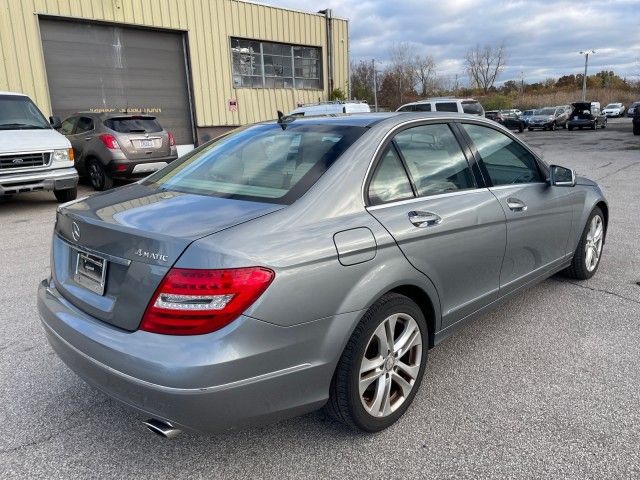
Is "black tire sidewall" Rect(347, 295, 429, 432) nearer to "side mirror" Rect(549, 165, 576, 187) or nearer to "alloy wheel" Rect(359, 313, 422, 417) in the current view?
"alloy wheel" Rect(359, 313, 422, 417)

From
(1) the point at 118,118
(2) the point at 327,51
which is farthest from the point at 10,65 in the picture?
(2) the point at 327,51

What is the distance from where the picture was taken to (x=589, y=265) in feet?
15.5

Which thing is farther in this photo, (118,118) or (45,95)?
(45,95)

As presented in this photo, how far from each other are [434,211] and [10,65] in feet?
47.5

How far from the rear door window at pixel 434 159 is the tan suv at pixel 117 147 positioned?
28.8ft

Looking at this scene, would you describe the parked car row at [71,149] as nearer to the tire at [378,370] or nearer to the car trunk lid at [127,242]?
the car trunk lid at [127,242]

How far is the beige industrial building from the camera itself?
46.2 ft

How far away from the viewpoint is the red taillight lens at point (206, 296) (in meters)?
2.01

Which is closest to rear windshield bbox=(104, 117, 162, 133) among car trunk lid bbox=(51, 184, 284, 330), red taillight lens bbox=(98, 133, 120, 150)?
red taillight lens bbox=(98, 133, 120, 150)

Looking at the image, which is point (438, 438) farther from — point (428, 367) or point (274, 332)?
point (274, 332)

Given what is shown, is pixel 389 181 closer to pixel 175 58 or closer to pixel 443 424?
pixel 443 424

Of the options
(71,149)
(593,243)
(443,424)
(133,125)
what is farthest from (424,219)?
(133,125)

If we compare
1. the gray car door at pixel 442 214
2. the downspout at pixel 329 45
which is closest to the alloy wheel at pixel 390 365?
the gray car door at pixel 442 214

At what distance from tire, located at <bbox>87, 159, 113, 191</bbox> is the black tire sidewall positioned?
9.52 meters
